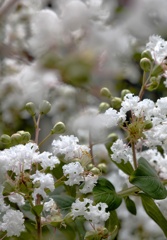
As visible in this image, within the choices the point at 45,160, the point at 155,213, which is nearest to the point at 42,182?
the point at 45,160

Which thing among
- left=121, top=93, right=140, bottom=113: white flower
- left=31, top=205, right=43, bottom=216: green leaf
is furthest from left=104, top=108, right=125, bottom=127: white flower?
left=31, top=205, right=43, bottom=216: green leaf

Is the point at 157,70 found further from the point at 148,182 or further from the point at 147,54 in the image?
the point at 148,182

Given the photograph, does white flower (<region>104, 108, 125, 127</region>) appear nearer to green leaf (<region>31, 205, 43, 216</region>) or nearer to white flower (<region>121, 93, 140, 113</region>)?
white flower (<region>121, 93, 140, 113</region>)

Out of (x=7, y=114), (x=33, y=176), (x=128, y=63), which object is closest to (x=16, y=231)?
(x=33, y=176)

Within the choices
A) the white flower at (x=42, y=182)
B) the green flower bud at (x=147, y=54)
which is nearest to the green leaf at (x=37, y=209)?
the white flower at (x=42, y=182)

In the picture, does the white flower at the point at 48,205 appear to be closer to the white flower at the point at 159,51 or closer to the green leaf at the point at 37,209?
the green leaf at the point at 37,209

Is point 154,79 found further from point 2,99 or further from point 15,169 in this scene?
point 2,99
